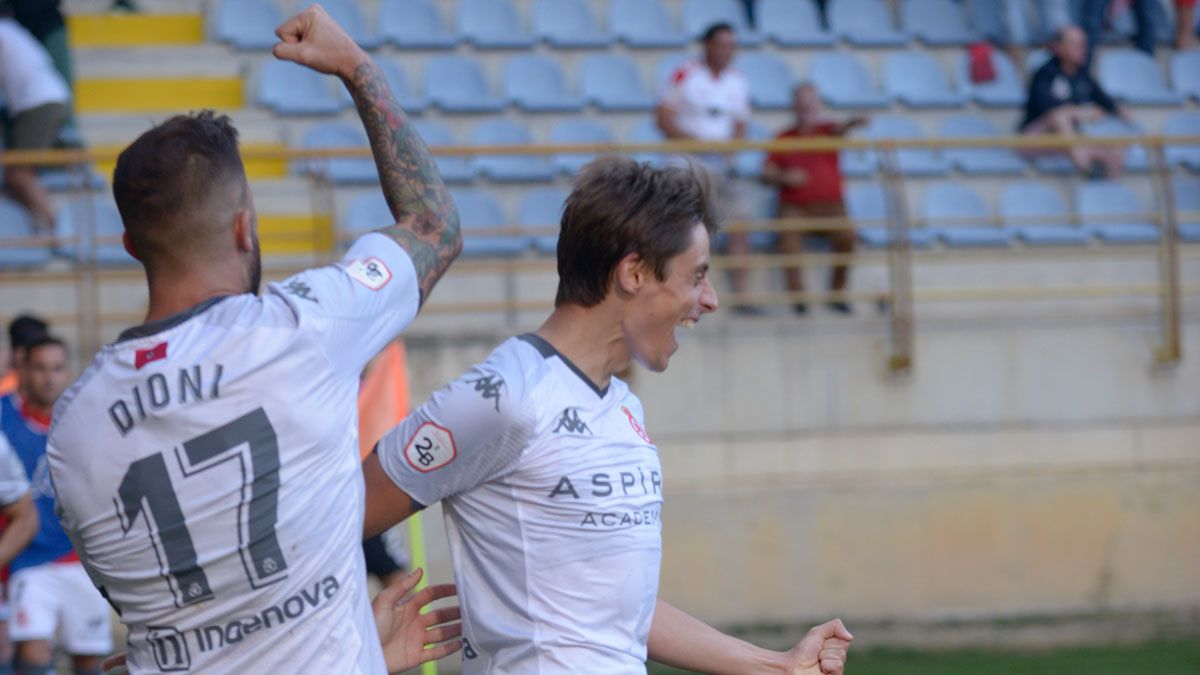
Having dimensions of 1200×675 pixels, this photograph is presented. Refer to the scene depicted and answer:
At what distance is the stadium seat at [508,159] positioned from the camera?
10047mm

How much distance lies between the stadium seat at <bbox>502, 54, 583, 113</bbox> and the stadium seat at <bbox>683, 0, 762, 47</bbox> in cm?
139

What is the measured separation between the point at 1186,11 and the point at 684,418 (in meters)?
6.59

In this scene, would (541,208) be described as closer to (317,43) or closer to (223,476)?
(317,43)

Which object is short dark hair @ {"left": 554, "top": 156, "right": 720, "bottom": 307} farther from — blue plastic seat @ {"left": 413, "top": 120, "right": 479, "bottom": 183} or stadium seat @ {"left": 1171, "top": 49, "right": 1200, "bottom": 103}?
stadium seat @ {"left": 1171, "top": 49, "right": 1200, "bottom": 103}

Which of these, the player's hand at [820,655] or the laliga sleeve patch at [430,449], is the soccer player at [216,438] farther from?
the player's hand at [820,655]

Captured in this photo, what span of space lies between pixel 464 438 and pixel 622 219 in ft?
1.70

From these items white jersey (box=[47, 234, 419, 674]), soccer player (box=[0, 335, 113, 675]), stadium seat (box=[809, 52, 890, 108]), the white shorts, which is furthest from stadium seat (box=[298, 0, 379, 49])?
white jersey (box=[47, 234, 419, 674])

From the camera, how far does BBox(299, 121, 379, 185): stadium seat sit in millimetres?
9727

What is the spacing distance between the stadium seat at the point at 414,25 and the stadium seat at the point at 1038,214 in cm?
448

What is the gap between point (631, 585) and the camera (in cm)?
275

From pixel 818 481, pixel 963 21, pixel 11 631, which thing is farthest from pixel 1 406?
pixel 963 21

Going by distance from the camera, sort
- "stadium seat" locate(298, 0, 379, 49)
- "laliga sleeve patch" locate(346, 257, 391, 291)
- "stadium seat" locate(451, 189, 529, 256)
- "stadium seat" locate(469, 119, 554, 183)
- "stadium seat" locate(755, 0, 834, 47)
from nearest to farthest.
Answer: "laliga sleeve patch" locate(346, 257, 391, 291), "stadium seat" locate(451, 189, 529, 256), "stadium seat" locate(469, 119, 554, 183), "stadium seat" locate(298, 0, 379, 49), "stadium seat" locate(755, 0, 834, 47)

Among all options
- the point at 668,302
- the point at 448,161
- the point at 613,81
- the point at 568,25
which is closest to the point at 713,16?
the point at 568,25

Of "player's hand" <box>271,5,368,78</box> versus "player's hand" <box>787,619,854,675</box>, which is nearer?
"player's hand" <box>271,5,368,78</box>
